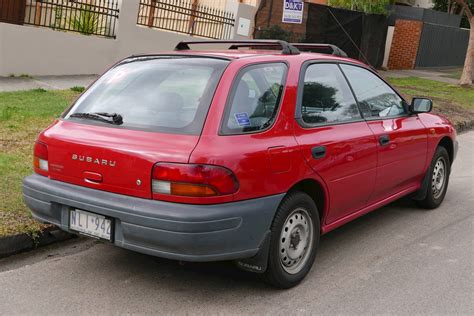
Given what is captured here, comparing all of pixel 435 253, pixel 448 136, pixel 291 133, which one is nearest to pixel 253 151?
pixel 291 133

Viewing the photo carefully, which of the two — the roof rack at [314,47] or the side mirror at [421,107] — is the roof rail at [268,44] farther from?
the side mirror at [421,107]

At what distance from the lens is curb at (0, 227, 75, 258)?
175 inches

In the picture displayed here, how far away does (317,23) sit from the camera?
55.8 feet

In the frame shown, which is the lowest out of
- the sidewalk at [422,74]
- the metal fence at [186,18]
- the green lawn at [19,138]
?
the green lawn at [19,138]

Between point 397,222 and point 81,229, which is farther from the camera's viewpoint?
point 397,222

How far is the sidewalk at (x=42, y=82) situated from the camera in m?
10.3

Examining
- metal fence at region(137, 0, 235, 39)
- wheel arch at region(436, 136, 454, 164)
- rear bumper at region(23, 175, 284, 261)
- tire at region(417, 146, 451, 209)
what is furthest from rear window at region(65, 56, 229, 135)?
metal fence at region(137, 0, 235, 39)

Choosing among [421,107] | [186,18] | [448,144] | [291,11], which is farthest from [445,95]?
[421,107]

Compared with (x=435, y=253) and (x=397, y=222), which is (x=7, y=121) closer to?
(x=397, y=222)

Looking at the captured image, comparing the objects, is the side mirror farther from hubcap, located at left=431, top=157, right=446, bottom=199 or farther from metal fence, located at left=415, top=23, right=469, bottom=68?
metal fence, located at left=415, top=23, right=469, bottom=68

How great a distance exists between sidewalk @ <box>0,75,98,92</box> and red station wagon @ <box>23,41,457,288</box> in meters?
6.57

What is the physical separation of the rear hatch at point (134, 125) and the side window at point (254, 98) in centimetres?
16

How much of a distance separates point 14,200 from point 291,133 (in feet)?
8.64

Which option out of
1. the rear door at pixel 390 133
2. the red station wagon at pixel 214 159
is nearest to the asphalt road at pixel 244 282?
the red station wagon at pixel 214 159
